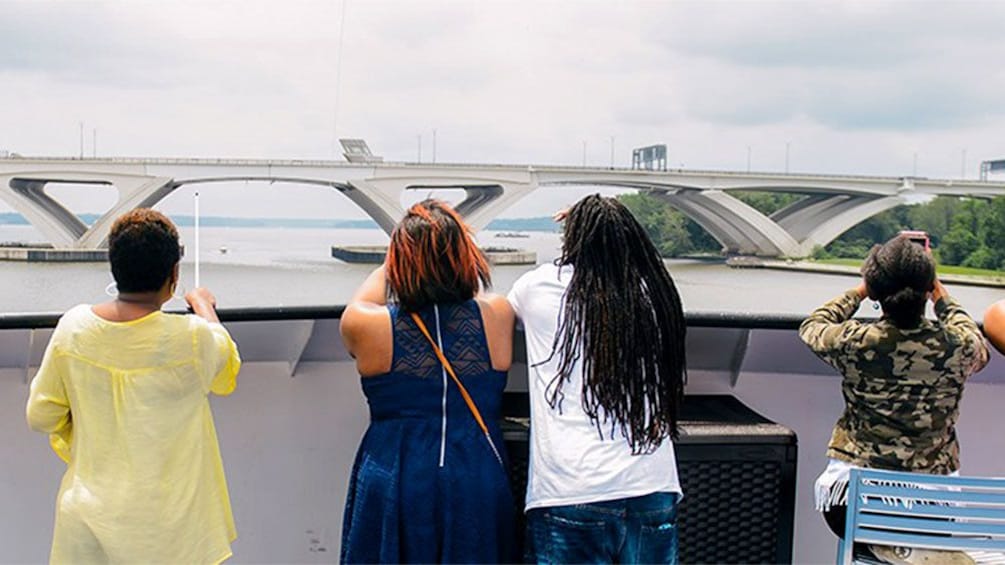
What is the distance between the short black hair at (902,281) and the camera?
144 centimetres

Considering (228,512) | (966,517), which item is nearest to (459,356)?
(228,512)

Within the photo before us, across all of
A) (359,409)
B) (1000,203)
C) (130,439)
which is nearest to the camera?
(130,439)

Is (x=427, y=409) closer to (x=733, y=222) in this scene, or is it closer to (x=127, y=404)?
(x=127, y=404)

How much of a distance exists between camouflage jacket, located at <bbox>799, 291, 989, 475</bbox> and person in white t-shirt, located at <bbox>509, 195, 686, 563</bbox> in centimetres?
37

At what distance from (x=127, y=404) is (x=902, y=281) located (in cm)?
132

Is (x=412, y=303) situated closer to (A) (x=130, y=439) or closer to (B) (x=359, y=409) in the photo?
(A) (x=130, y=439)

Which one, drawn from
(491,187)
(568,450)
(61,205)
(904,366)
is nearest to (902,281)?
(904,366)

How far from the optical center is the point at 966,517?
4.33 ft

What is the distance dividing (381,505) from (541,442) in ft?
0.91

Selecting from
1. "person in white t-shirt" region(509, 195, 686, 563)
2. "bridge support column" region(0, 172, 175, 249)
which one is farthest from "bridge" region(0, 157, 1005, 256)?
"person in white t-shirt" region(509, 195, 686, 563)

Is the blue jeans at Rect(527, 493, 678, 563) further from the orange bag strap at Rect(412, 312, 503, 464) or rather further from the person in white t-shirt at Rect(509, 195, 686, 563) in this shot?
the orange bag strap at Rect(412, 312, 503, 464)

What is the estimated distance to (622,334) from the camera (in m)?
1.30

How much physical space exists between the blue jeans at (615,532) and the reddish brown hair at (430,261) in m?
0.39

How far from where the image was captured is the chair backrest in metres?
1.32
